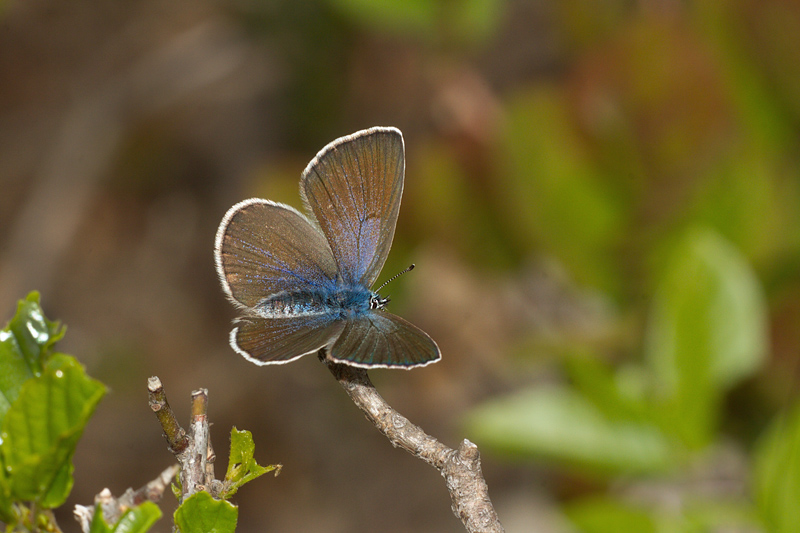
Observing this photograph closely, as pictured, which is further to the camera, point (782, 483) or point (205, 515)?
point (782, 483)

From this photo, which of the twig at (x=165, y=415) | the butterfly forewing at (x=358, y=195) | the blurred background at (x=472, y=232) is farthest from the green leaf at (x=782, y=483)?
the twig at (x=165, y=415)

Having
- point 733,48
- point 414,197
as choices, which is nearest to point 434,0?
point 414,197

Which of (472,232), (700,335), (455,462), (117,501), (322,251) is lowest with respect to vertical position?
(117,501)

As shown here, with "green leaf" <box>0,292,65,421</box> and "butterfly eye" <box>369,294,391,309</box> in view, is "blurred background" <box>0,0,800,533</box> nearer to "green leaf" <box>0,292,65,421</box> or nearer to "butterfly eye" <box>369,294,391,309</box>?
"butterfly eye" <box>369,294,391,309</box>

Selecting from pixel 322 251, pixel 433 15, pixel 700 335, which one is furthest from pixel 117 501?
pixel 433 15

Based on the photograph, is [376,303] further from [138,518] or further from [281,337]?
[138,518]

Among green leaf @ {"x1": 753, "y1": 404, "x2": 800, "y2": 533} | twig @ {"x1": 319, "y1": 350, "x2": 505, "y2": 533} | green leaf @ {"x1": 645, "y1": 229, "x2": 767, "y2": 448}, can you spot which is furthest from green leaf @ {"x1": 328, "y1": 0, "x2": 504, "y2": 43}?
twig @ {"x1": 319, "y1": 350, "x2": 505, "y2": 533}
